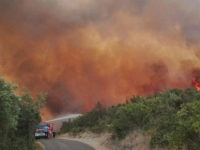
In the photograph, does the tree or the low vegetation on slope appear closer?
the tree

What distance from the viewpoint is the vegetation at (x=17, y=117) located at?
1338 centimetres

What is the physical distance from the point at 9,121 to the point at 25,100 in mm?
6708

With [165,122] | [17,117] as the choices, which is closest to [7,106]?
[17,117]

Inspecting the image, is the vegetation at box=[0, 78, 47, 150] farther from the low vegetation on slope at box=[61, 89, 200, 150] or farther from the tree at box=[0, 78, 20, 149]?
the low vegetation on slope at box=[61, 89, 200, 150]

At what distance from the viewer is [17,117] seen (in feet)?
49.4

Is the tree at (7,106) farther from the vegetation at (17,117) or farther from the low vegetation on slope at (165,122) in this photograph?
the low vegetation on slope at (165,122)

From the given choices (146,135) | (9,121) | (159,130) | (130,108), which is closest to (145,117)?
(130,108)

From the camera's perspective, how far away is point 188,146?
14383 millimetres

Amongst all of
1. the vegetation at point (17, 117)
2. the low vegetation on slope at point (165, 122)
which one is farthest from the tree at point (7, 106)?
the low vegetation on slope at point (165, 122)

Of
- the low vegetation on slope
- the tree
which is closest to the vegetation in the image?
the tree

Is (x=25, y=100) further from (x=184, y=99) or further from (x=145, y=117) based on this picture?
(x=184, y=99)

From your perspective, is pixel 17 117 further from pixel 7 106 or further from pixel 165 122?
pixel 165 122

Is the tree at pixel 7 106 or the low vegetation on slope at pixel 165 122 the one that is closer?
the tree at pixel 7 106

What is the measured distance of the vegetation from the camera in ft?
43.9
